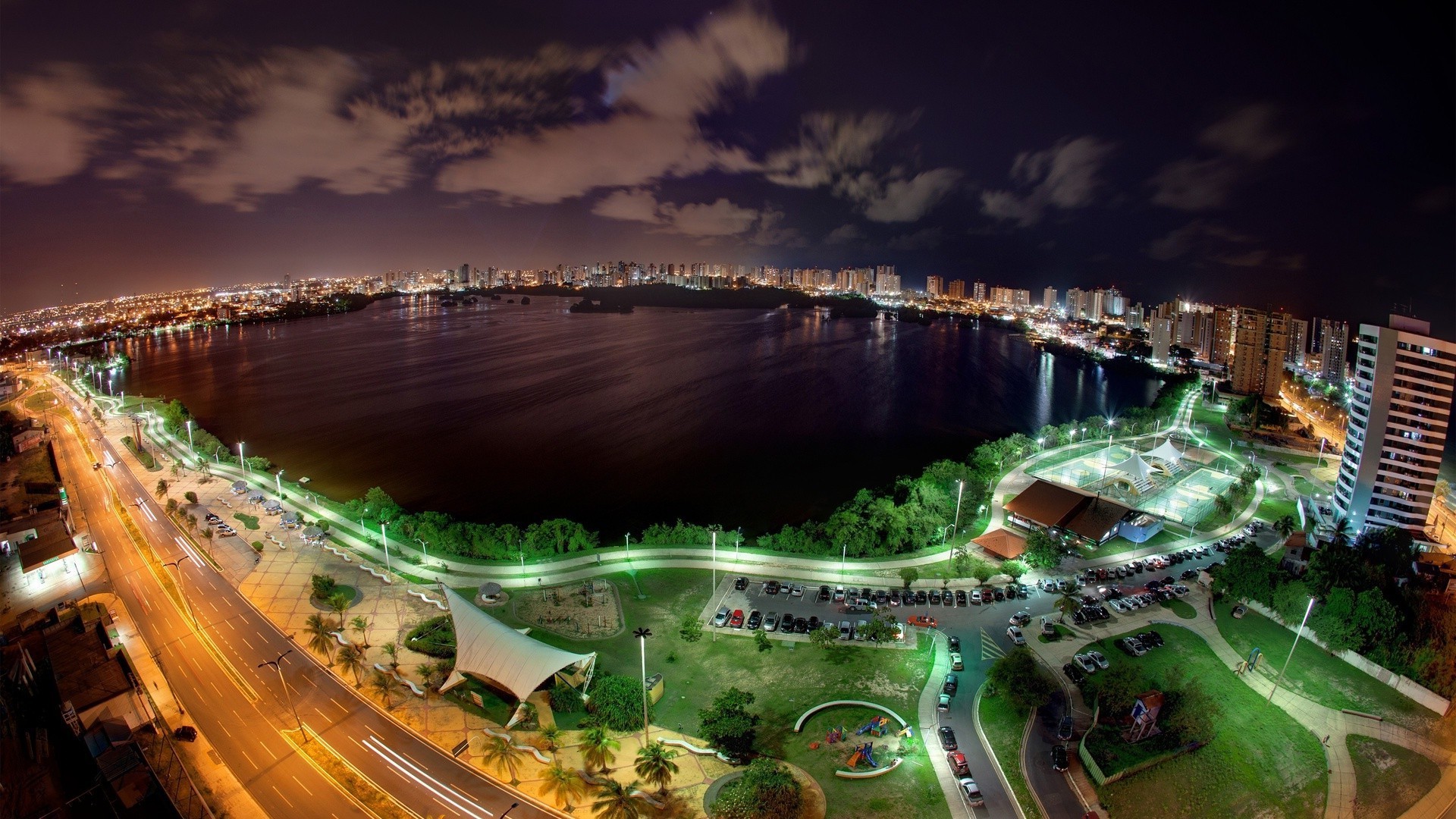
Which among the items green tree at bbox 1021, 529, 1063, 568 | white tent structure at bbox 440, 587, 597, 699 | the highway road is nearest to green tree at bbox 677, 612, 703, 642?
white tent structure at bbox 440, 587, 597, 699

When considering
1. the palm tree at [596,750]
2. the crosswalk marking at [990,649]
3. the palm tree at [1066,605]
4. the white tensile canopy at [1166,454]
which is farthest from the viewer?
the white tensile canopy at [1166,454]

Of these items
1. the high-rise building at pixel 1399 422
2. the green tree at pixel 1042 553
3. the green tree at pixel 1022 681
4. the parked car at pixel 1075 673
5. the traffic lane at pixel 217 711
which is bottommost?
the traffic lane at pixel 217 711

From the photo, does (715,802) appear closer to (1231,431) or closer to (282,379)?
(1231,431)

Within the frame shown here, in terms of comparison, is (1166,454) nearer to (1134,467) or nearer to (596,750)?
(1134,467)

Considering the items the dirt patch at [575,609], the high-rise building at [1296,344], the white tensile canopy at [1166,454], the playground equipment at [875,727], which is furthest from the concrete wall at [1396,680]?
the high-rise building at [1296,344]

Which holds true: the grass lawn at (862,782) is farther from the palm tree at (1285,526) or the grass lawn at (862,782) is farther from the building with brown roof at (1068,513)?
the palm tree at (1285,526)

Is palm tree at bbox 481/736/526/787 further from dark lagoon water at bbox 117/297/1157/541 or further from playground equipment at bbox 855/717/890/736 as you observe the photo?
dark lagoon water at bbox 117/297/1157/541
